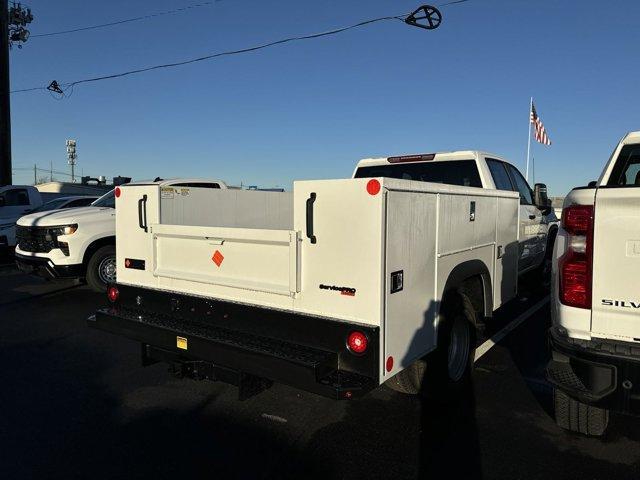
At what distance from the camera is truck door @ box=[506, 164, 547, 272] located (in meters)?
6.00

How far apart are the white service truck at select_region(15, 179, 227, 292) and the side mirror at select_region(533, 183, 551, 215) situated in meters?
5.33

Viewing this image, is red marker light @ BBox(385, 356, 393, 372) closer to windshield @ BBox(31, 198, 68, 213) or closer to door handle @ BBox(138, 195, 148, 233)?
door handle @ BBox(138, 195, 148, 233)

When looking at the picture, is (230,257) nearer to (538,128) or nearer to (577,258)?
(577,258)

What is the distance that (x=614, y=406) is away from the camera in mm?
2715

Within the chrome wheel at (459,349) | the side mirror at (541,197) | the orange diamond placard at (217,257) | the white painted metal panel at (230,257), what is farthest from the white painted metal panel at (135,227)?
the side mirror at (541,197)

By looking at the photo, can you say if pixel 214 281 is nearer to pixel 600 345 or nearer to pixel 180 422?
pixel 180 422

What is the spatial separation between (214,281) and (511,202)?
3.18 metres

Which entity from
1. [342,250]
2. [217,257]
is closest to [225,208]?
[217,257]

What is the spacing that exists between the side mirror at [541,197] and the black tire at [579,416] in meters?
3.66

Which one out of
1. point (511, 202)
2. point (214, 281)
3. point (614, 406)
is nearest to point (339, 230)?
point (214, 281)

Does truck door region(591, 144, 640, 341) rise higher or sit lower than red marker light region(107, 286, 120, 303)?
higher

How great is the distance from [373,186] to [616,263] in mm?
1389

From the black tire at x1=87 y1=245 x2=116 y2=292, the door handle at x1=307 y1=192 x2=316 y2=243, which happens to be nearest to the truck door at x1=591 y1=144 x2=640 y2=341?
the door handle at x1=307 y1=192 x2=316 y2=243

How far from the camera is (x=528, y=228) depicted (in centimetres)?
616
